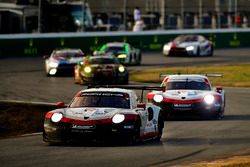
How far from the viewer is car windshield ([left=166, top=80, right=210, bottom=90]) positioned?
74.8 ft

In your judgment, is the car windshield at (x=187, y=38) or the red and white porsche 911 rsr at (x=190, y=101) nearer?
the red and white porsche 911 rsr at (x=190, y=101)

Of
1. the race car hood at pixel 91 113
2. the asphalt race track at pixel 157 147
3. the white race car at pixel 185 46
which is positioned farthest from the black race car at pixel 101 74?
the white race car at pixel 185 46

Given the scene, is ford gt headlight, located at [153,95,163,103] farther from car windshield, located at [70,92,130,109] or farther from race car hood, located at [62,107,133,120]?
race car hood, located at [62,107,133,120]

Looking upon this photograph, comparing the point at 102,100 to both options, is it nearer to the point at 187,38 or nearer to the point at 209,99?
the point at 209,99

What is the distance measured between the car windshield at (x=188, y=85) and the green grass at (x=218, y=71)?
1160 cm

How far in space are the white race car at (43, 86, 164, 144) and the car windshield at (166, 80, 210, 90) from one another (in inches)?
226

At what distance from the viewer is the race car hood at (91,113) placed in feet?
52.6

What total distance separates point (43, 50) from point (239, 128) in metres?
28.7

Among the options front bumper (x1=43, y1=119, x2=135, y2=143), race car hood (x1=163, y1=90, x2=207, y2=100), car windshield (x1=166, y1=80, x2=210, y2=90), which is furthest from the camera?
car windshield (x1=166, y1=80, x2=210, y2=90)

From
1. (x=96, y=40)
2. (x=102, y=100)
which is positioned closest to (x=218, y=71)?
(x=96, y=40)

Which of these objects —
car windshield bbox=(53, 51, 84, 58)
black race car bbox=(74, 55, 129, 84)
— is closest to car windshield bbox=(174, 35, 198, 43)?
car windshield bbox=(53, 51, 84, 58)

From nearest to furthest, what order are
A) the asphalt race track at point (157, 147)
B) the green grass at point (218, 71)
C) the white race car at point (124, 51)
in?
the asphalt race track at point (157, 147)
the green grass at point (218, 71)
the white race car at point (124, 51)

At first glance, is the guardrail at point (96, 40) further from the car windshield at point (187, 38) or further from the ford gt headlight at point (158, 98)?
the ford gt headlight at point (158, 98)

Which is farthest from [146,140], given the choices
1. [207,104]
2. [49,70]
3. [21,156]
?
[49,70]
